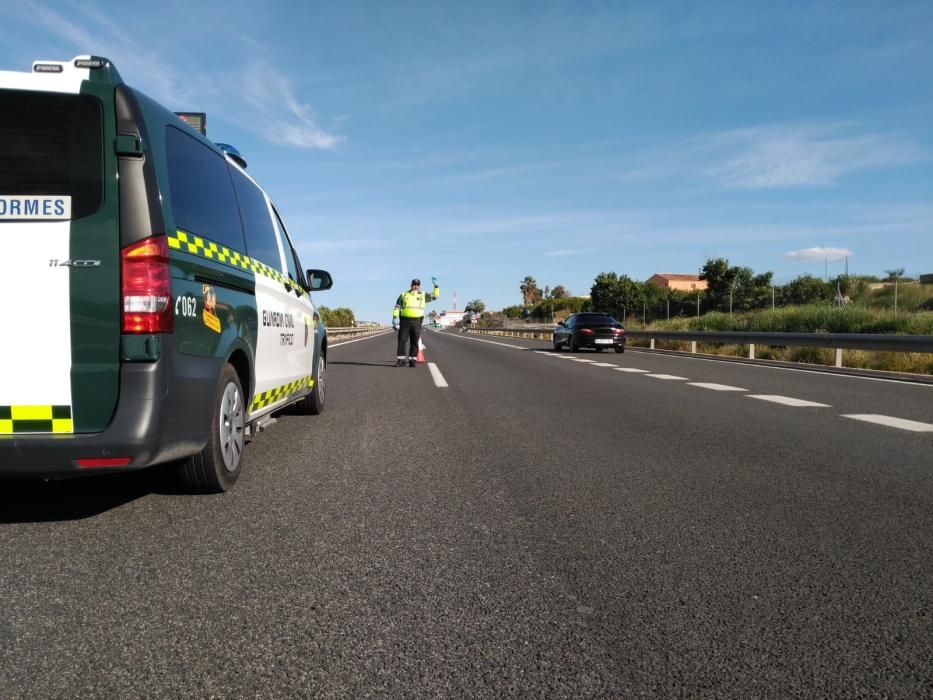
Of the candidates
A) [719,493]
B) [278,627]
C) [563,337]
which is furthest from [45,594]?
[563,337]

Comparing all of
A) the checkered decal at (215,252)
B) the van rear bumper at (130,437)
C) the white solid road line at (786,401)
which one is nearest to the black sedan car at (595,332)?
the white solid road line at (786,401)

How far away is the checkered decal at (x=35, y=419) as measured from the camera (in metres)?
3.32

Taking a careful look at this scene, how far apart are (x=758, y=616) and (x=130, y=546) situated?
2.69 meters

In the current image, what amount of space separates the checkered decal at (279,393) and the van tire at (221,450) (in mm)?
346

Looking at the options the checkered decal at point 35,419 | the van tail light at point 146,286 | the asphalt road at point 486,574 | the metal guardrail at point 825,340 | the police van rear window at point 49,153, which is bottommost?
the asphalt road at point 486,574

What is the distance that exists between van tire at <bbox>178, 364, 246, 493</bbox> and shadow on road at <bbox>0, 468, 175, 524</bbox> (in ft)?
1.16

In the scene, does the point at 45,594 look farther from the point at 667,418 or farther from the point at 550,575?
the point at 667,418

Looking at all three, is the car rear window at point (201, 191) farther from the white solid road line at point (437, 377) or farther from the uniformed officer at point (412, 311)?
the uniformed officer at point (412, 311)

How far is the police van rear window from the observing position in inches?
131

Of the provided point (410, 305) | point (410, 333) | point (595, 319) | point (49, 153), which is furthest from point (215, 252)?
point (595, 319)

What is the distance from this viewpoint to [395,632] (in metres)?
2.53

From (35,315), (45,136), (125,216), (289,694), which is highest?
(45,136)

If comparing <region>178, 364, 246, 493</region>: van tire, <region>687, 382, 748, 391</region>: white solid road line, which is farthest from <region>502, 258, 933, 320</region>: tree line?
<region>178, 364, 246, 493</region>: van tire

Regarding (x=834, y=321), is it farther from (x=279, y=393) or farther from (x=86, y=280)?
(x=86, y=280)
